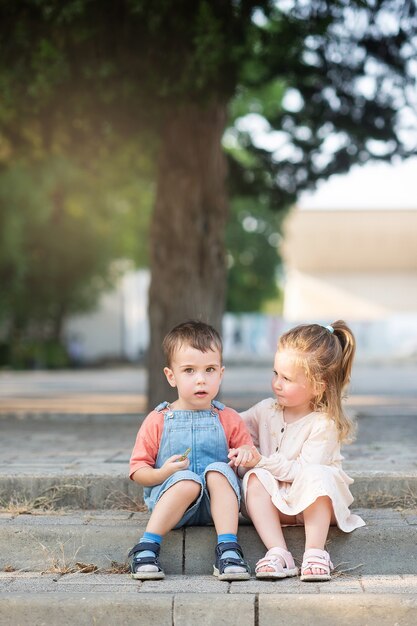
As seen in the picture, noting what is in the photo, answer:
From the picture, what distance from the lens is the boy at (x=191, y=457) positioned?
436cm

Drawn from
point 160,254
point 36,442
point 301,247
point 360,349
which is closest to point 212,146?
point 160,254

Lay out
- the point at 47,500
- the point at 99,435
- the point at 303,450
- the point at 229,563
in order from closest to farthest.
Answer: the point at 229,563 < the point at 303,450 < the point at 47,500 < the point at 99,435

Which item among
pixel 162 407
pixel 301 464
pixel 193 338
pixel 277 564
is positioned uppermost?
pixel 193 338

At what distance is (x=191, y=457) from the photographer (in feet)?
15.1

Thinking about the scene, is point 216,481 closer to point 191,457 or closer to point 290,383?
point 191,457

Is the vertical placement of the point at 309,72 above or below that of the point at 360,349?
above

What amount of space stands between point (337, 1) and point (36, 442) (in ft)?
15.1

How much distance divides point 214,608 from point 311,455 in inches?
40.0

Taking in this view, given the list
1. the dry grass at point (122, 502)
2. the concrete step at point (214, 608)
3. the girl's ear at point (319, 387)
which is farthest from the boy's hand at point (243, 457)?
the dry grass at point (122, 502)

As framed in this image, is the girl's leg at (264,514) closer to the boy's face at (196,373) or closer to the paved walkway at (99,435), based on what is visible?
the boy's face at (196,373)

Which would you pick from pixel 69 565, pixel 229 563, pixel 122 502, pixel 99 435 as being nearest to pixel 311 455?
pixel 229 563

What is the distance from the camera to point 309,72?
1007 cm

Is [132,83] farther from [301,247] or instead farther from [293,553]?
[301,247]

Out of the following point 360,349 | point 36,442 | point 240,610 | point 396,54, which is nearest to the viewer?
point 240,610
